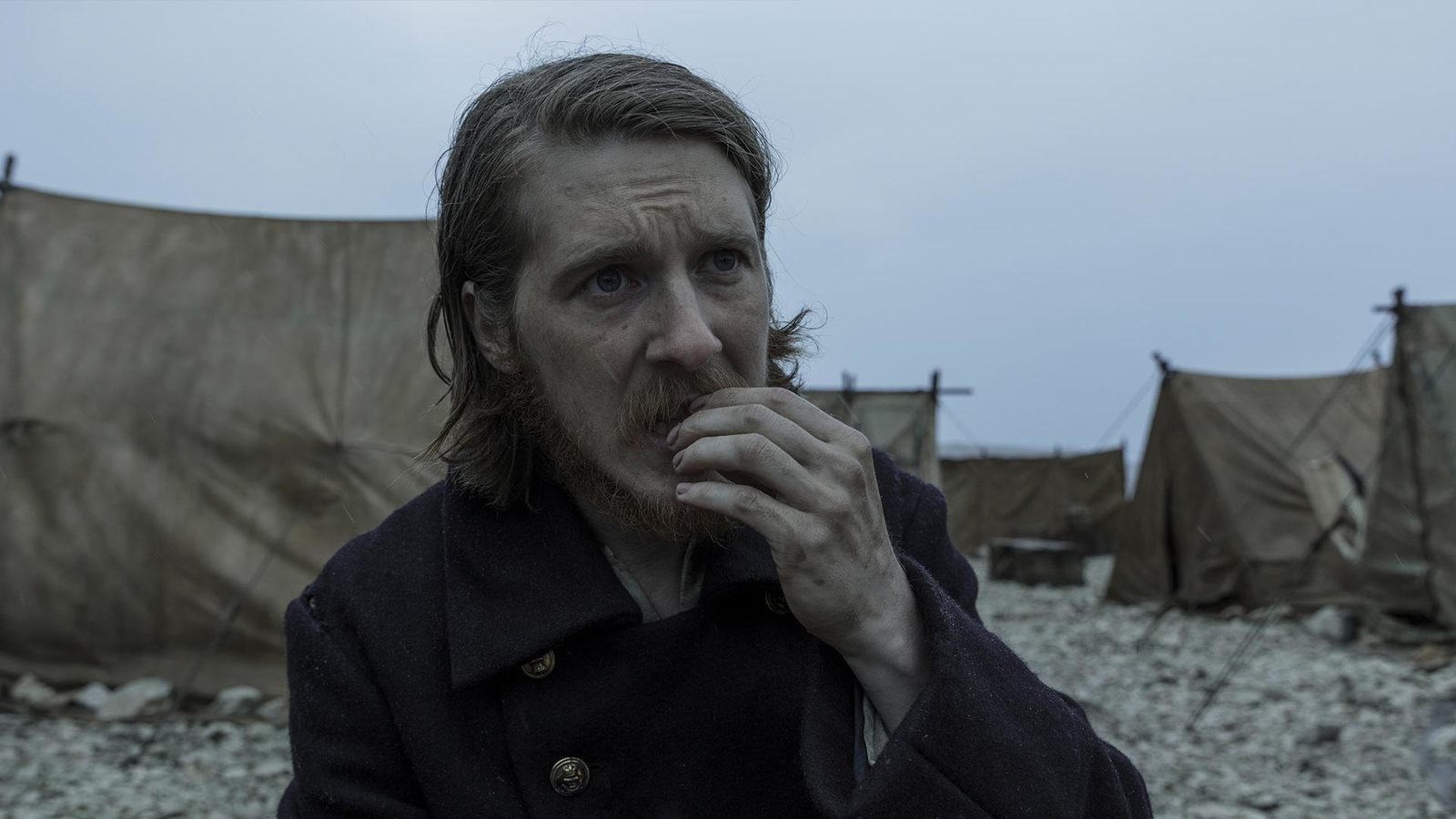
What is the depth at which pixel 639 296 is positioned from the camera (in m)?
1.72

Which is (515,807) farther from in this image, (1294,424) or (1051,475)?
(1051,475)

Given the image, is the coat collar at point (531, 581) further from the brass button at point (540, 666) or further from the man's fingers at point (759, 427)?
the man's fingers at point (759, 427)

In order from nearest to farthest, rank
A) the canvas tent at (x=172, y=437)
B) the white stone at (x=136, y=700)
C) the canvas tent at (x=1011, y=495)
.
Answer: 1. the white stone at (x=136, y=700)
2. the canvas tent at (x=172, y=437)
3. the canvas tent at (x=1011, y=495)

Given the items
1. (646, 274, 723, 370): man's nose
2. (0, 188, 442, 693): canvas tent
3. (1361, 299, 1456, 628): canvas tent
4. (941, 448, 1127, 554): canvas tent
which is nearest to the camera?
(646, 274, 723, 370): man's nose

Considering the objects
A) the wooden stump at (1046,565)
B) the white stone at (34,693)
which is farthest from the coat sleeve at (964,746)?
the wooden stump at (1046,565)

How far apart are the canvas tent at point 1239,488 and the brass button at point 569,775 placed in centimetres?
1179

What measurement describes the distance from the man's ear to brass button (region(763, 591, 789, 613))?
1.97 ft

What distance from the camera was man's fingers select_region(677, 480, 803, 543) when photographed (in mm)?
1399

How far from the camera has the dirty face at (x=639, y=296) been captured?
1.68m

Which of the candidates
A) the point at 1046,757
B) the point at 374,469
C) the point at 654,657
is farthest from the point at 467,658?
the point at 374,469

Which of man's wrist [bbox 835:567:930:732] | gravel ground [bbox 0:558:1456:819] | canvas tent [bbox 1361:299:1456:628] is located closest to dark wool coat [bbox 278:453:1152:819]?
man's wrist [bbox 835:567:930:732]

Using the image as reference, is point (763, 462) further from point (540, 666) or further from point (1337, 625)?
point (1337, 625)

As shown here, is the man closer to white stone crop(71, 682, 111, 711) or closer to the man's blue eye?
the man's blue eye

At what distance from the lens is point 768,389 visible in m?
1.51
